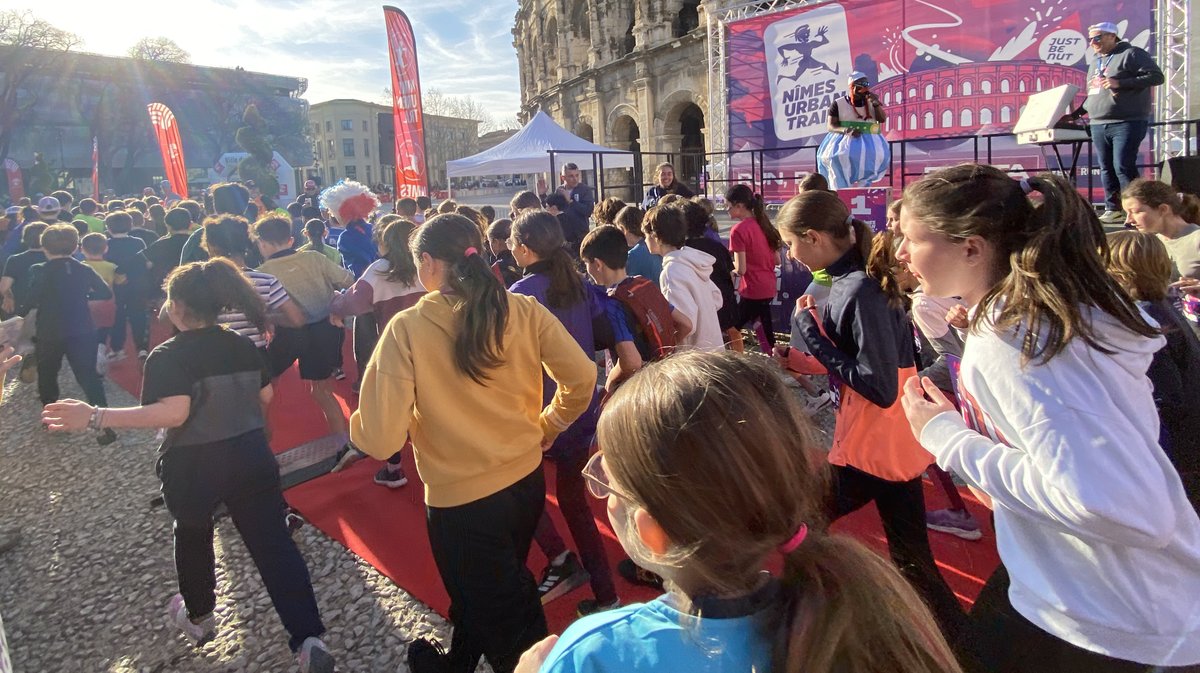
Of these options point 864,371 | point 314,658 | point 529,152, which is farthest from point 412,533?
point 529,152

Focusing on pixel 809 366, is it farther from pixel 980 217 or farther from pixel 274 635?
pixel 274 635

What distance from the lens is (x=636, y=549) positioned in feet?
3.40

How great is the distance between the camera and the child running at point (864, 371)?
233 cm

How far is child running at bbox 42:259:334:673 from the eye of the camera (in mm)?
2721

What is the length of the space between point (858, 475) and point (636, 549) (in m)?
1.74

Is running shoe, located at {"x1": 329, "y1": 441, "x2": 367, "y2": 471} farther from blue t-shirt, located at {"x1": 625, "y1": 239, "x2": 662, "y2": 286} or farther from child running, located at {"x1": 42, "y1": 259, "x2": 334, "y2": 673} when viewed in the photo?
blue t-shirt, located at {"x1": 625, "y1": 239, "x2": 662, "y2": 286}

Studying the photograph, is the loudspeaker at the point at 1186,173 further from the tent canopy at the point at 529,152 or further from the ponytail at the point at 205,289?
the tent canopy at the point at 529,152

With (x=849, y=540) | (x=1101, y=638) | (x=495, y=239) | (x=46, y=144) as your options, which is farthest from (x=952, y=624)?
(x=46, y=144)

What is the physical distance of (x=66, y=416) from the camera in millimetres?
2469

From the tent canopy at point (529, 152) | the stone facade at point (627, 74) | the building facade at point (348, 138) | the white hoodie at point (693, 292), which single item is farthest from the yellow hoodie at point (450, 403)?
the building facade at point (348, 138)

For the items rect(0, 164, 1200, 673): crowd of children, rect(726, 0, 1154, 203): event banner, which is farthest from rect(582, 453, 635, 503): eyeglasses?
rect(726, 0, 1154, 203): event banner

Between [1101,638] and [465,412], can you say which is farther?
[465,412]

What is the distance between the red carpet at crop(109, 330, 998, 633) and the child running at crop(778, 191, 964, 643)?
0.19 metres

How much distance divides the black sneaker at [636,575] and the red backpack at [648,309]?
104 centimetres
